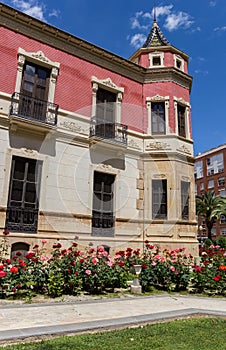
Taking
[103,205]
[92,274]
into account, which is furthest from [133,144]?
[92,274]

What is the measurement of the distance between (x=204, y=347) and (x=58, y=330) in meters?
2.11

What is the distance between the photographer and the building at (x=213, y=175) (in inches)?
2203

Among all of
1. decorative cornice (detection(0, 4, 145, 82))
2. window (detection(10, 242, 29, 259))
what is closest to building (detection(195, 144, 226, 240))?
decorative cornice (detection(0, 4, 145, 82))

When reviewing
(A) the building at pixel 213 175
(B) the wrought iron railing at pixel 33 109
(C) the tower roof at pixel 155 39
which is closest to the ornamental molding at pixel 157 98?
(C) the tower roof at pixel 155 39

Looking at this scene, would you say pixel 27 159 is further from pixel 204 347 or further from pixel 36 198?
pixel 204 347

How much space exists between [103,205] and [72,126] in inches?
154

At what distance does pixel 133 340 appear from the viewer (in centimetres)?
415

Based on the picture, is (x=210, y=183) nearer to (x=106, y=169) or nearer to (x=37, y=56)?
(x=106, y=169)

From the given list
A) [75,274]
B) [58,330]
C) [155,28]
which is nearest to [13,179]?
[75,274]

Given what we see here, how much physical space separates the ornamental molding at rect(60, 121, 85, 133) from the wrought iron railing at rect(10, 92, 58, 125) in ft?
1.83

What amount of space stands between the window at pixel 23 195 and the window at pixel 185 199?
7.29 meters

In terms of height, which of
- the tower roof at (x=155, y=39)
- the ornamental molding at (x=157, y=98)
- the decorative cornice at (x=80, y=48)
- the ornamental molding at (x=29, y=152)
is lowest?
the ornamental molding at (x=29, y=152)

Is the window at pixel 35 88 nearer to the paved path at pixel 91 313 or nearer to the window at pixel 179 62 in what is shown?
the window at pixel 179 62

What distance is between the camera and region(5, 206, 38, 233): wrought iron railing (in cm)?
1073
